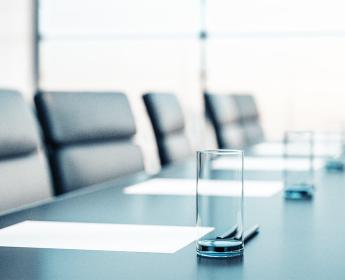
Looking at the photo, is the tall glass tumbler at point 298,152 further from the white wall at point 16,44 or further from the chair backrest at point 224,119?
the white wall at point 16,44

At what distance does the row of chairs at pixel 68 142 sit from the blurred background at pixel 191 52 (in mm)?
3614

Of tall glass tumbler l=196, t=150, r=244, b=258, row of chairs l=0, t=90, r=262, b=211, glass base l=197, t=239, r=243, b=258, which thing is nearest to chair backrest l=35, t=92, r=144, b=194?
row of chairs l=0, t=90, r=262, b=211

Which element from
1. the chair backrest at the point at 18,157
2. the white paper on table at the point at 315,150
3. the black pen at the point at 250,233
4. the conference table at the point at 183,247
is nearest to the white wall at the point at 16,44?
the white paper on table at the point at 315,150

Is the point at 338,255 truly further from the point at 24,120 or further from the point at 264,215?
the point at 24,120

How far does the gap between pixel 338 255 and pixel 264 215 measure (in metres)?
0.37

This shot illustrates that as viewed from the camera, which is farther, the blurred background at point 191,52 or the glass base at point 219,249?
the blurred background at point 191,52

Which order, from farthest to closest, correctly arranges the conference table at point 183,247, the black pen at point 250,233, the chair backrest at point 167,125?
the chair backrest at point 167,125 → the black pen at point 250,233 → the conference table at point 183,247

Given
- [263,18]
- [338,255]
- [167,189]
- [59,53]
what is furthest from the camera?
[59,53]

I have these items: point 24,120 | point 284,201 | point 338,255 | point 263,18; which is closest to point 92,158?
point 24,120

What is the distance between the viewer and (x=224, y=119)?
3.94m

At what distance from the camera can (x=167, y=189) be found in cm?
183

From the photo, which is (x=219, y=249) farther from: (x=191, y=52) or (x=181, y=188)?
(x=191, y=52)

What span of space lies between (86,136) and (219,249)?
4.40ft

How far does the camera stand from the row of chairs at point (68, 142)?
1896 millimetres
